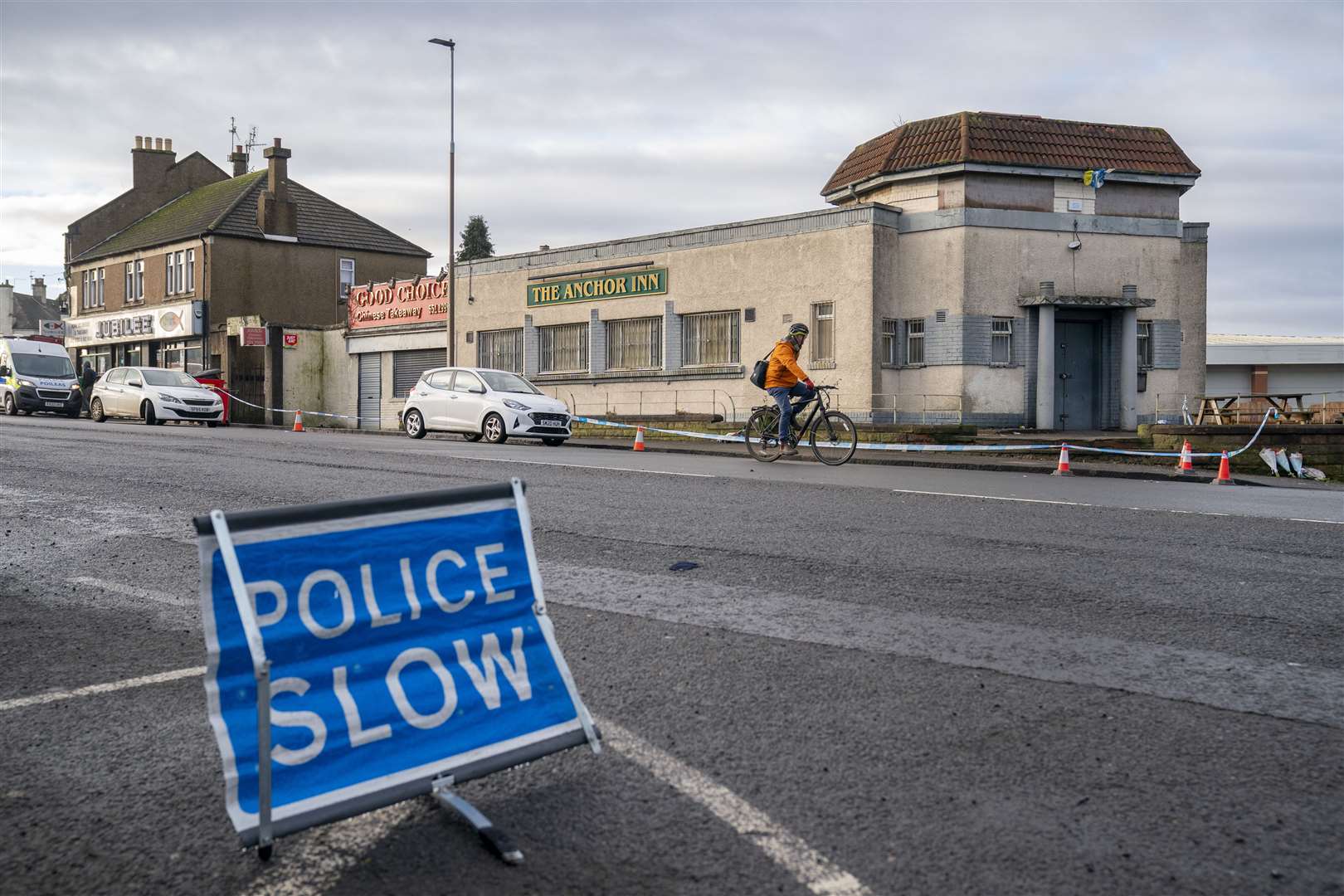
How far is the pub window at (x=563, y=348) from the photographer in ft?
101

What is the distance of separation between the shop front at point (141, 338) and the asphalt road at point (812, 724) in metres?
38.5

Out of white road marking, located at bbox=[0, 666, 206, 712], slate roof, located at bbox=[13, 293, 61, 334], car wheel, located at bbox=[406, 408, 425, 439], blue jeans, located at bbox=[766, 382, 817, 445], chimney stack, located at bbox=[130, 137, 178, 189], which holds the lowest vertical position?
white road marking, located at bbox=[0, 666, 206, 712]

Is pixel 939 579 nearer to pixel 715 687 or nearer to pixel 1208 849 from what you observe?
pixel 715 687

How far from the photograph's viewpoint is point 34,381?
115 feet

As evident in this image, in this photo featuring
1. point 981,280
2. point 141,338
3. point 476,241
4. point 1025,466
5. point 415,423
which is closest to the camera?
point 1025,466

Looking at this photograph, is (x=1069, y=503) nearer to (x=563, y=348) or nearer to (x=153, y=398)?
(x=563, y=348)

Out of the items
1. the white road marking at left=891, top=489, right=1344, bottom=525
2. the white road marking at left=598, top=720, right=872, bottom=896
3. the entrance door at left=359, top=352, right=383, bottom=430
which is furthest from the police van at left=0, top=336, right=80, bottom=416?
the white road marking at left=598, top=720, right=872, bottom=896

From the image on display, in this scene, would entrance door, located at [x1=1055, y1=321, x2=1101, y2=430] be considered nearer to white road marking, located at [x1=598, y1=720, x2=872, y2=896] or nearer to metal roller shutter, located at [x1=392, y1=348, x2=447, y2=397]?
metal roller shutter, located at [x1=392, y1=348, x2=447, y2=397]

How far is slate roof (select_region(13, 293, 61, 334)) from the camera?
93.6 metres

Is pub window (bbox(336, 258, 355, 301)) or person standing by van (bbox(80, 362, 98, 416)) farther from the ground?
pub window (bbox(336, 258, 355, 301))

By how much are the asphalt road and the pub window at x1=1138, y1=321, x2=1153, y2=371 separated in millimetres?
17242

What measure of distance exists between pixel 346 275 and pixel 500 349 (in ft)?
57.7

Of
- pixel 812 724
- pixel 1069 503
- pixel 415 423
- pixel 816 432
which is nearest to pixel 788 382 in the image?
pixel 816 432

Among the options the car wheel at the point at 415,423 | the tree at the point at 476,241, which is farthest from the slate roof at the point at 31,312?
the car wheel at the point at 415,423
